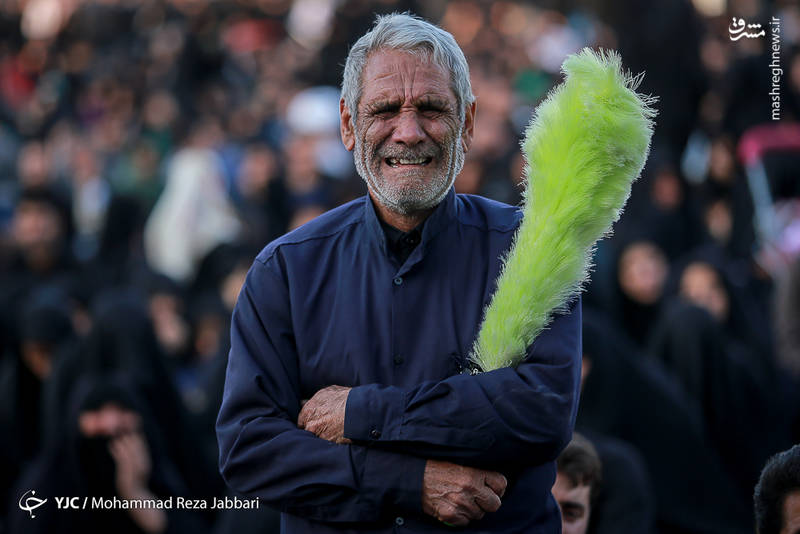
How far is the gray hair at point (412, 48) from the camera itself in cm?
309

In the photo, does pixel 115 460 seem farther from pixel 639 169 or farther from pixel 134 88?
pixel 134 88

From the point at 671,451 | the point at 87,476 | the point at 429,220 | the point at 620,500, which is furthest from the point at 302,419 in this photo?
the point at 671,451

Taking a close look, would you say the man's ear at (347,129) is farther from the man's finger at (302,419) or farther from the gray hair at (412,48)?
the man's finger at (302,419)

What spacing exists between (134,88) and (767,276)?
8317mm

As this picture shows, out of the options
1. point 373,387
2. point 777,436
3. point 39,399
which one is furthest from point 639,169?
point 39,399

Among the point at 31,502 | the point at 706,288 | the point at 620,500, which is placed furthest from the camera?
the point at 706,288

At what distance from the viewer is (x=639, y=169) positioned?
10.2 feet

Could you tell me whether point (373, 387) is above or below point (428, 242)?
below

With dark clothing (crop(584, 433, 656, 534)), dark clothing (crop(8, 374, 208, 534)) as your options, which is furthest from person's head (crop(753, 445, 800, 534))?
dark clothing (crop(8, 374, 208, 534))

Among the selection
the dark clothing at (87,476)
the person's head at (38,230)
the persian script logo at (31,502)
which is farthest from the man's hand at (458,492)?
the person's head at (38,230)

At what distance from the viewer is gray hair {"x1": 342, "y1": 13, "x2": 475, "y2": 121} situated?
3090 mm

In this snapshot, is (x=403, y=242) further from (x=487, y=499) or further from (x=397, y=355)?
(x=487, y=499)

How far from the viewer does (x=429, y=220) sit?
124 inches

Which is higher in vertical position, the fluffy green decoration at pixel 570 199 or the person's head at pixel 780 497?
the fluffy green decoration at pixel 570 199
